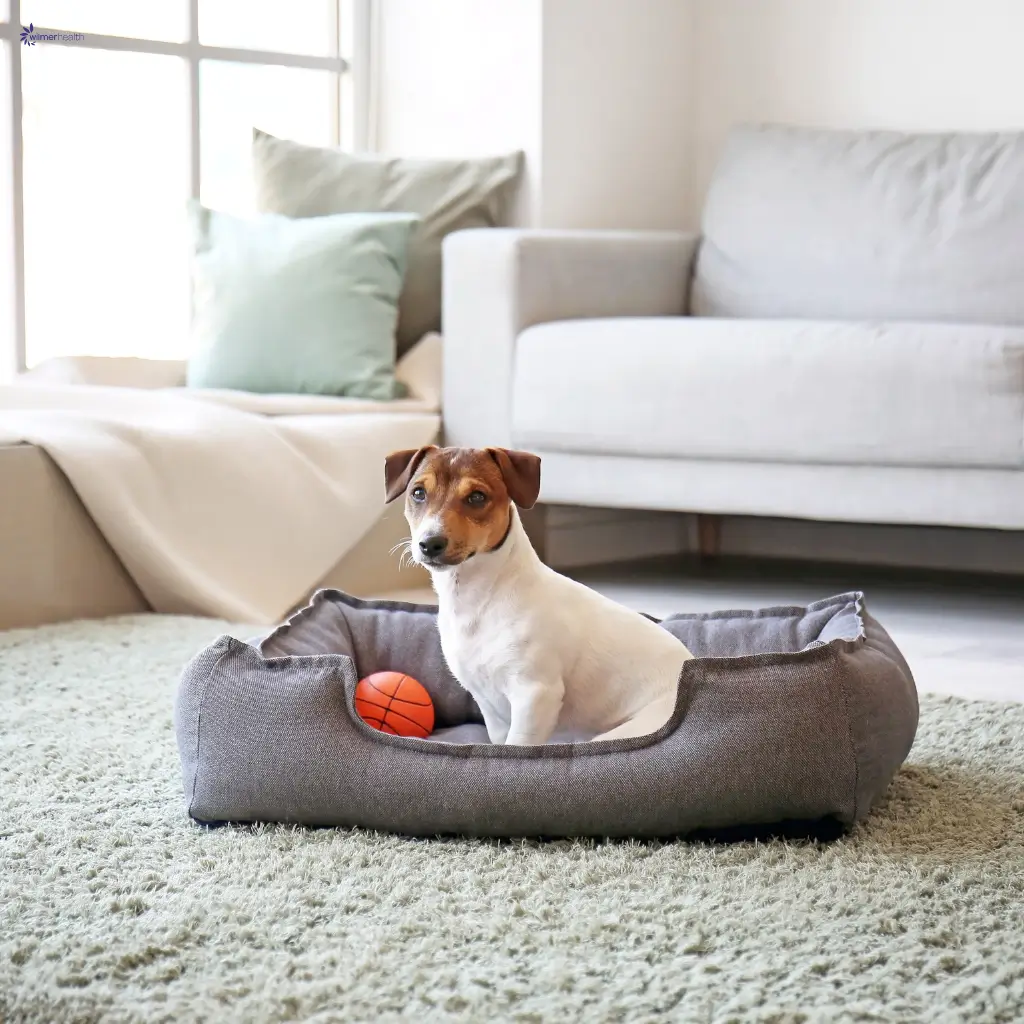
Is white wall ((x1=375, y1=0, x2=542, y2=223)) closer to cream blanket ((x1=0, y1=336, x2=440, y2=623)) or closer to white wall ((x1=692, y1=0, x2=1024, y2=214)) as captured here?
white wall ((x1=692, y1=0, x2=1024, y2=214))

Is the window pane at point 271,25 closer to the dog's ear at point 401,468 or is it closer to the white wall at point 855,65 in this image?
the white wall at point 855,65

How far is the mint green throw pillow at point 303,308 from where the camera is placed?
12.3 ft

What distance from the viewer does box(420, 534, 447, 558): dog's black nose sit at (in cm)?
179

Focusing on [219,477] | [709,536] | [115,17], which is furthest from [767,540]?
[115,17]

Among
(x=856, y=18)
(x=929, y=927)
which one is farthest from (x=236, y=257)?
(x=929, y=927)

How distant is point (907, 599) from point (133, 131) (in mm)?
2406

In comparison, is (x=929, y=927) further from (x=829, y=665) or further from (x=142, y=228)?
(x=142, y=228)

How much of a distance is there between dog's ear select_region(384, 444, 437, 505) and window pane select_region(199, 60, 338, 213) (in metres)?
2.48

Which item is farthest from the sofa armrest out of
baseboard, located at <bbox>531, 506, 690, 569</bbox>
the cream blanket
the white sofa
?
baseboard, located at <bbox>531, 506, 690, 569</bbox>

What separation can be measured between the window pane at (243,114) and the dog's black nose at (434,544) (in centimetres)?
265

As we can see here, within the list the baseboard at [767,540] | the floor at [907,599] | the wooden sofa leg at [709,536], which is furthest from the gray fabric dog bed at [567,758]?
the wooden sofa leg at [709,536]

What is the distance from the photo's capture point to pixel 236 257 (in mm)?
3869
